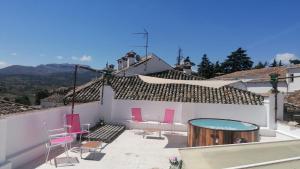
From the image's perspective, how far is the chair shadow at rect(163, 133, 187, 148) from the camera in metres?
14.9

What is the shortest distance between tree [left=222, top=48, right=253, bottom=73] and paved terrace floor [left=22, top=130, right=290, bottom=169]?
7965cm

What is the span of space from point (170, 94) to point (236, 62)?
7738 cm

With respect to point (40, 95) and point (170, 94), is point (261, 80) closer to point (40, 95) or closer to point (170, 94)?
point (170, 94)

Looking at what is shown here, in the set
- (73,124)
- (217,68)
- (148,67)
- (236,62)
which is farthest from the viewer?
(236,62)

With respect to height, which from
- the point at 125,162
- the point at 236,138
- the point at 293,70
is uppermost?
the point at 293,70

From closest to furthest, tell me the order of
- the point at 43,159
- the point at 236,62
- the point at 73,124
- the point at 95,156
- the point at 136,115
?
1. the point at 43,159
2. the point at 95,156
3. the point at 73,124
4. the point at 136,115
5. the point at 236,62

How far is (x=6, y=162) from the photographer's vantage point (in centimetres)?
854

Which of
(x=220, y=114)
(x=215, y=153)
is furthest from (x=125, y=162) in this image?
(x=220, y=114)

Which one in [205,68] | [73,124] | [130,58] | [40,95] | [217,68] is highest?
[217,68]

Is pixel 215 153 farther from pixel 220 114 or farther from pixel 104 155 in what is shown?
pixel 220 114

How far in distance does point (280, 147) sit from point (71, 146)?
9.62 m

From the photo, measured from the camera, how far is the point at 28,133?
10727mm

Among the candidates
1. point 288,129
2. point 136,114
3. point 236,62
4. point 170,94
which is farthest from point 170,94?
point 236,62

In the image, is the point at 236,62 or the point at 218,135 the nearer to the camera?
the point at 218,135
